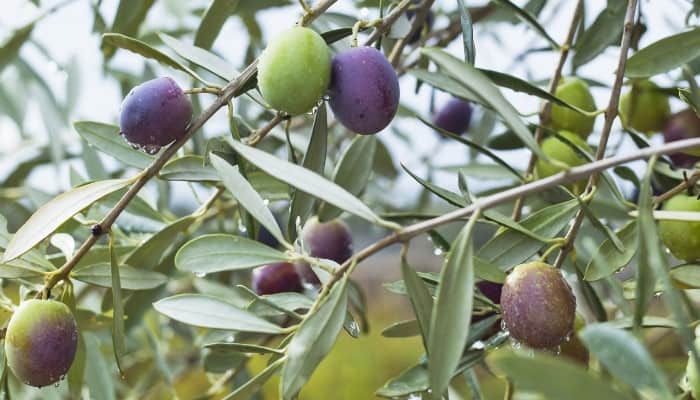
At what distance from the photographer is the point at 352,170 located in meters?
0.96

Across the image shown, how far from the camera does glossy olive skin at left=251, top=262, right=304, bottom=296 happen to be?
1.13m

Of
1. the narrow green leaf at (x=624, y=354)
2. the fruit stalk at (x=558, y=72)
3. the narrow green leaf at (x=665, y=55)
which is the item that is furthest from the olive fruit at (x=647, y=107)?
the narrow green leaf at (x=624, y=354)

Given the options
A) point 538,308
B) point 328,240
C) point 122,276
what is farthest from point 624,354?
point 328,240

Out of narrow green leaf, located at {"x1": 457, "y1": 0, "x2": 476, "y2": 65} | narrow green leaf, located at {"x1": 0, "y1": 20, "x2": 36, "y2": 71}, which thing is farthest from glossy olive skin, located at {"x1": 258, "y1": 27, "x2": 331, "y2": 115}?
narrow green leaf, located at {"x1": 0, "y1": 20, "x2": 36, "y2": 71}

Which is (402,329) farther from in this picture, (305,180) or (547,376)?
(547,376)

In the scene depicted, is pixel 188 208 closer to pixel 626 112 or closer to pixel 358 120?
pixel 626 112

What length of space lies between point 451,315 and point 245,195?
7.2 inches

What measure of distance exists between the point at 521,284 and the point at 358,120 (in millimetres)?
179

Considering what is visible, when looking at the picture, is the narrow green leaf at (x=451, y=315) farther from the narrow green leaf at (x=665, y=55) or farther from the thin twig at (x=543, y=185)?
the narrow green leaf at (x=665, y=55)

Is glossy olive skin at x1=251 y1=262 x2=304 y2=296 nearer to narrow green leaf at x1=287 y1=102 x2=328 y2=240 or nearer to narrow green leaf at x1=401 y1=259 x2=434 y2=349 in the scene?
narrow green leaf at x1=287 y1=102 x2=328 y2=240

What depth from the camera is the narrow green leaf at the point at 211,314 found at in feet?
2.13

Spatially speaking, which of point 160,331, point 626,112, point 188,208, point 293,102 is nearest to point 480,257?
point 293,102

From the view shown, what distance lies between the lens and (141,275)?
35.4 inches

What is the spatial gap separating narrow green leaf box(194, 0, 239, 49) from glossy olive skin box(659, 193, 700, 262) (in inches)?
18.3
